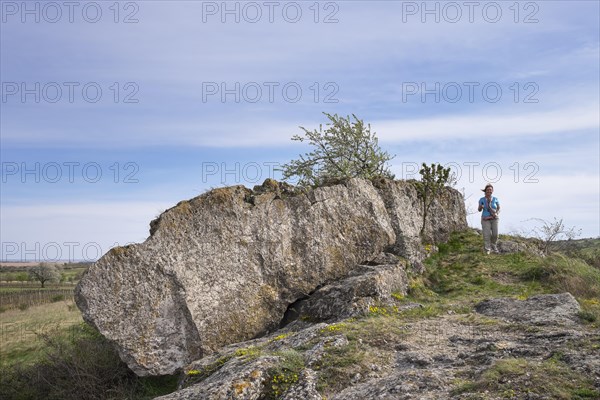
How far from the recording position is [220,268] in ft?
39.8

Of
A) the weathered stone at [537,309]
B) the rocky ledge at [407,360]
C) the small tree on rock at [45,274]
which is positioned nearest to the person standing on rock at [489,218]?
the weathered stone at [537,309]

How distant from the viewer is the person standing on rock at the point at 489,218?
1808 cm

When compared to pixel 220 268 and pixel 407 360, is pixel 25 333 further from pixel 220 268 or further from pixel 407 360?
pixel 407 360

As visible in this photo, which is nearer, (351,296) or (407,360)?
(407,360)

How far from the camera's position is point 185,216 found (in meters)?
12.1

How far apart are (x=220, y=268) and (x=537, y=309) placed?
7.01 meters

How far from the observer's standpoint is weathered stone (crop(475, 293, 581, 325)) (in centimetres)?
1039

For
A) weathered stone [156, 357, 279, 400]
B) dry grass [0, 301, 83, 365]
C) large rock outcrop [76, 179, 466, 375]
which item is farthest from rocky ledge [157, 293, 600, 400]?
dry grass [0, 301, 83, 365]

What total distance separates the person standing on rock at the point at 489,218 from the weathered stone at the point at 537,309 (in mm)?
Result: 6077

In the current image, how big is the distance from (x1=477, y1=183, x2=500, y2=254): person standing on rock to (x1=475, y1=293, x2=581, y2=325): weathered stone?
6077 mm

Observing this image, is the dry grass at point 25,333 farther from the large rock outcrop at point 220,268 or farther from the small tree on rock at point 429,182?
the small tree on rock at point 429,182

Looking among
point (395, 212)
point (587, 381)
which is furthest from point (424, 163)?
point (587, 381)

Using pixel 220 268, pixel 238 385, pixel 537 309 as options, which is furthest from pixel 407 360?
pixel 220 268

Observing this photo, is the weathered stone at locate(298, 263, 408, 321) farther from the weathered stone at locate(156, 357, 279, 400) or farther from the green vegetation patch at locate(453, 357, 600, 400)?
the green vegetation patch at locate(453, 357, 600, 400)
